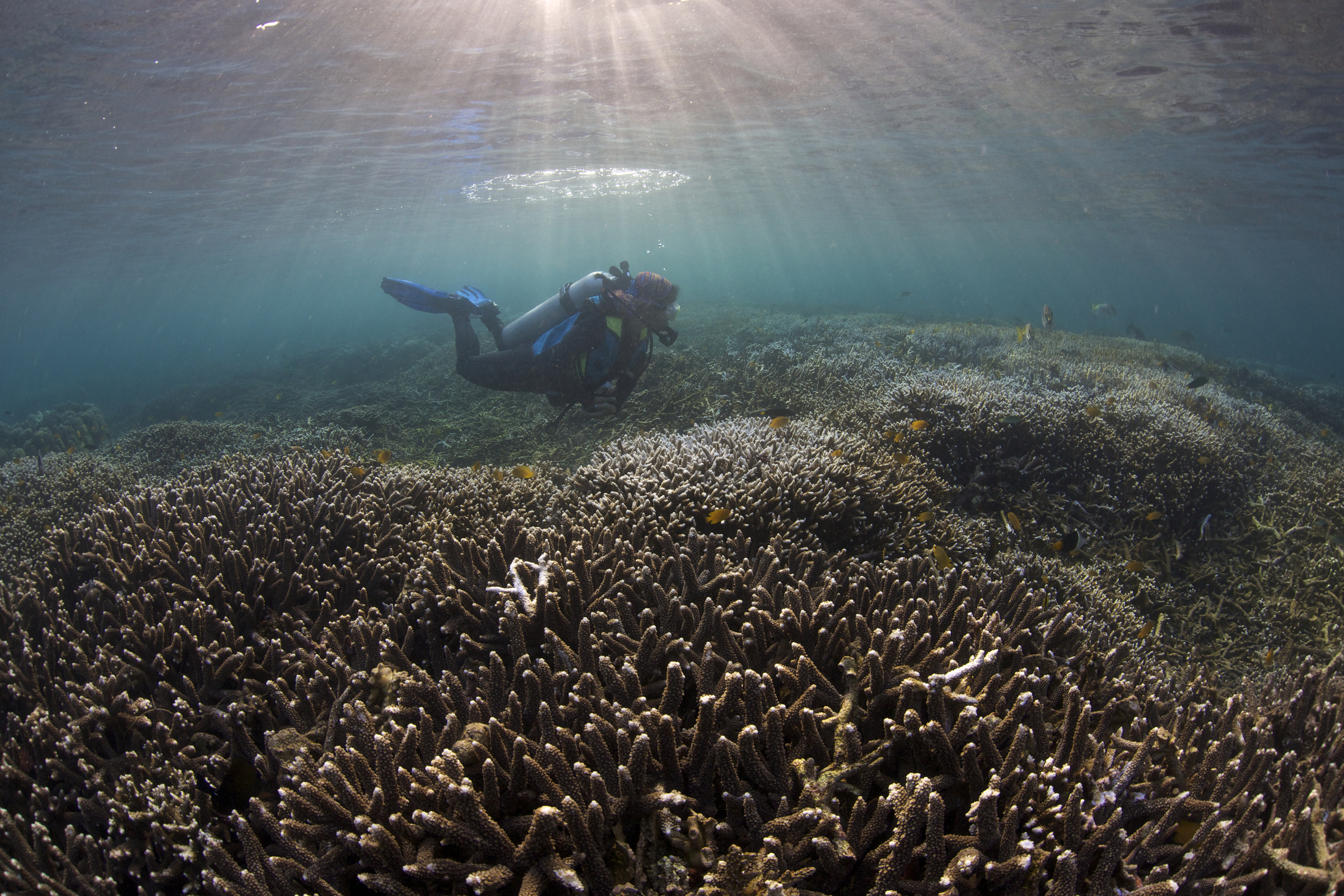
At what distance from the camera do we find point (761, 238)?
85688 millimetres

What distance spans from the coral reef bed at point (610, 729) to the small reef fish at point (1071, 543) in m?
1.57

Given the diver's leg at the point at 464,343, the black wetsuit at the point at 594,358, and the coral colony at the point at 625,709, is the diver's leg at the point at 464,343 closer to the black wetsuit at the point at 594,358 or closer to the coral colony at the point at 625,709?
the black wetsuit at the point at 594,358

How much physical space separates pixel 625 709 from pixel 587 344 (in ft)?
23.4

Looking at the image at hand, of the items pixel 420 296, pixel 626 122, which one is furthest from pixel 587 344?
pixel 626 122

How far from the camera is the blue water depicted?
13.0 m

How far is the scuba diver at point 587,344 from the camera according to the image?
28.4ft

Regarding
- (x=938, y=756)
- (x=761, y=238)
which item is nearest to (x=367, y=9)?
(x=938, y=756)

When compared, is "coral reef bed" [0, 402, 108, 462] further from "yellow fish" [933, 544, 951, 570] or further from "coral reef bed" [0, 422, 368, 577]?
"yellow fish" [933, 544, 951, 570]

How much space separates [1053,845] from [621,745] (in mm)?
1638

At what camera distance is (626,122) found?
21.9m

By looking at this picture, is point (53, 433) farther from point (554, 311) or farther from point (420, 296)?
point (554, 311)

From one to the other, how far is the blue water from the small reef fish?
1249 centimetres

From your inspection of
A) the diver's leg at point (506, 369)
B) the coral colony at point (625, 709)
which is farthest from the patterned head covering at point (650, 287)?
the coral colony at point (625, 709)

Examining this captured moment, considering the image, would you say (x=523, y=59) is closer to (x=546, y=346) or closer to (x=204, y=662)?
(x=546, y=346)
